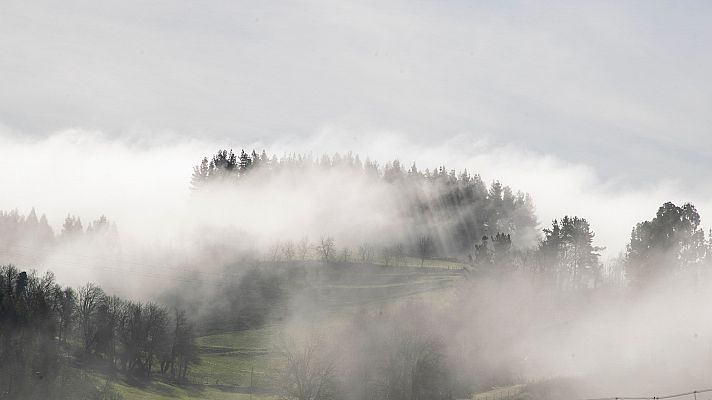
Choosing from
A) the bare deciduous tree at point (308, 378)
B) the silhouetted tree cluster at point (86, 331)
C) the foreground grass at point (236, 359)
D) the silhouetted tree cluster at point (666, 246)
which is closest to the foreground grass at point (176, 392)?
the foreground grass at point (236, 359)

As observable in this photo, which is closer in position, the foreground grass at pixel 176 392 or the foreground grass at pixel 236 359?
the foreground grass at pixel 176 392

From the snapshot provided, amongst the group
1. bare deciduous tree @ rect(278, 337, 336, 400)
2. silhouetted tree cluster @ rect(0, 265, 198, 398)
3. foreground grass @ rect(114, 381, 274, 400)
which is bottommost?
foreground grass @ rect(114, 381, 274, 400)

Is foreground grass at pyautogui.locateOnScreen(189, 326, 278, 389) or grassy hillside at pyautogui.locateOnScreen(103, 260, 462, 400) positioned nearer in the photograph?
grassy hillside at pyautogui.locateOnScreen(103, 260, 462, 400)

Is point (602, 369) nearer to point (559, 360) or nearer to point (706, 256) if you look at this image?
point (559, 360)

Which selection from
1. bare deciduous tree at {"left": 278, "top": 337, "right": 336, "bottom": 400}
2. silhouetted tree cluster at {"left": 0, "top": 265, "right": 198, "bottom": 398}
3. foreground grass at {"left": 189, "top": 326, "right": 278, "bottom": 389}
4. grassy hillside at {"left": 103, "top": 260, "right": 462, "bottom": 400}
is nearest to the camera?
bare deciduous tree at {"left": 278, "top": 337, "right": 336, "bottom": 400}

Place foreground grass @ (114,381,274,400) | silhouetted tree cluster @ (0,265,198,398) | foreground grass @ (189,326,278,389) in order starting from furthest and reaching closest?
foreground grass @ (189,326,278,389) → silhouetted tree cluster @ (0,265,198,398) → foreground grass @ (114,381,274,400)

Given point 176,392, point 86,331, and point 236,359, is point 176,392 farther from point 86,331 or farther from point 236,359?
point 86,331

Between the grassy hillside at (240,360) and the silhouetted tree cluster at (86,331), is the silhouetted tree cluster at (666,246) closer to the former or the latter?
the grassy hillside at (240,360)

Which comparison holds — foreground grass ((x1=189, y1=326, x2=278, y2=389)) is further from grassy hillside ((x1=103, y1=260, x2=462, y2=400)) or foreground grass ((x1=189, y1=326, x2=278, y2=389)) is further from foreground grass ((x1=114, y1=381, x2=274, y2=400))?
foreground grass ((x1=114, y1=381, x2=274, y2=400))

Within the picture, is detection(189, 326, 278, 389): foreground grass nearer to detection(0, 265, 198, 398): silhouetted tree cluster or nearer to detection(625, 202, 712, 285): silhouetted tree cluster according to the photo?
detection(0, 265, 198, 398): silhouetted tree cluster

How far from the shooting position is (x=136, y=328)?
556 ft

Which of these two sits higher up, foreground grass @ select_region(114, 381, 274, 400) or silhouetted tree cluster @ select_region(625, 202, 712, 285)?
silhouetted tree cluster @ select_region(625, 202, 712, 285)

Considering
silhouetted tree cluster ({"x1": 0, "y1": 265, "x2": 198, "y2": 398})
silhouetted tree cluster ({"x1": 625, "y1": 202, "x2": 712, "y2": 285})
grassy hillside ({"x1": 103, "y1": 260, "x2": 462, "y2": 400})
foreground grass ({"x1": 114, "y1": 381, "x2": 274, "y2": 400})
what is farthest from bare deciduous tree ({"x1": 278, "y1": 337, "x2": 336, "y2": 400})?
silhouetted tree cluster ({"x1": 625, "y1": 202, "x2": 712, "y2": 285})

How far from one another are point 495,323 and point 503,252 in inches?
927
